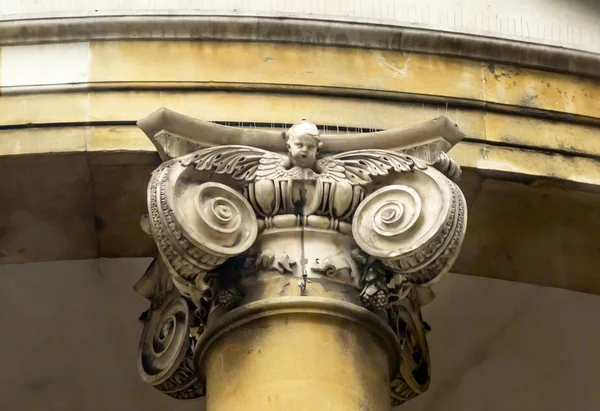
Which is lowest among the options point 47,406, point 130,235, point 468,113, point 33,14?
point 47,406

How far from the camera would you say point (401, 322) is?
780cm

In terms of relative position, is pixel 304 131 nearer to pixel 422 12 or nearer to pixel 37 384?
pixel 422 12

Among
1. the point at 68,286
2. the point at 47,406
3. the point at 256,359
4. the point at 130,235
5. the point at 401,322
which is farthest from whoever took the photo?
the point at 47,406

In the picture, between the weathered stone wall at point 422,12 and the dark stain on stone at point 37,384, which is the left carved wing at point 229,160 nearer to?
the weathered stone wall at point 422,12

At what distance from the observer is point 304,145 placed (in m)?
7.48

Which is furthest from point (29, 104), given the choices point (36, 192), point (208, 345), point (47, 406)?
point (47, 406)

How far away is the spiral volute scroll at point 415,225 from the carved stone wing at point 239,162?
0.48m

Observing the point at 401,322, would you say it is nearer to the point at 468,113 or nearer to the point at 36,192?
the point at 468,113

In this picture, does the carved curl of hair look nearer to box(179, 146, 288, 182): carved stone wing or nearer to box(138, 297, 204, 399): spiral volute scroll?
box(179, 146, 288, 182): carved stone wing

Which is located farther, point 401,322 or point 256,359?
point 401,322

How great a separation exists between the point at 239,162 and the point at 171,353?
43.2 inches

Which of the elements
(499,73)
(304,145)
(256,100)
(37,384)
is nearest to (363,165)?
(304,145)

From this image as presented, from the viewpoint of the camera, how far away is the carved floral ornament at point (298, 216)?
723 cm

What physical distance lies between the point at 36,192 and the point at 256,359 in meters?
1.71
